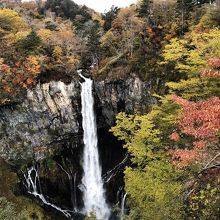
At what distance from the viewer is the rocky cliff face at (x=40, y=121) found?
2619 cm

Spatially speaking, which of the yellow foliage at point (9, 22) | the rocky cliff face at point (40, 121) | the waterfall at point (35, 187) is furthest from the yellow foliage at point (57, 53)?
the waterfall at point (35, 187)

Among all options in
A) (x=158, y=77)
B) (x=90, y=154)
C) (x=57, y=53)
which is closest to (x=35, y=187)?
(x=90, y=154)

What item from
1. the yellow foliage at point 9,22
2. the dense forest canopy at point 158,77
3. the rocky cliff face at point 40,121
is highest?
the yellow foliage at point 9,22

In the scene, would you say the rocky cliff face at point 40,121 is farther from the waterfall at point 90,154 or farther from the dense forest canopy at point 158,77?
the dense forest canopy at point 158,77

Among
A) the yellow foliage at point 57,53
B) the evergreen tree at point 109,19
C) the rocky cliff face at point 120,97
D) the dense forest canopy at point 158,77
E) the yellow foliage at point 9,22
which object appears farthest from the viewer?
the evergreen tree at point 109,19

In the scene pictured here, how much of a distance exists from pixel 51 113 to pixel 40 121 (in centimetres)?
115

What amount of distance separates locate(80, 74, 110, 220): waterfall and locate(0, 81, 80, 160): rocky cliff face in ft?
2.82

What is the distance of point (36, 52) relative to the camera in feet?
92.8

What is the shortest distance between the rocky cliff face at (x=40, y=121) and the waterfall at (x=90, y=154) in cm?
86

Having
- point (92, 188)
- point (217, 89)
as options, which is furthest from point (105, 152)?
point (217, 89)

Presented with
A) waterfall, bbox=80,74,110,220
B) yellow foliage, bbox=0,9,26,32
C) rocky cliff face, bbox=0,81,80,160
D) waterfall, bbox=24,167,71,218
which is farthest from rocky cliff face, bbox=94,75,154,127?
yellow foliage, bbox=0,9,26,32

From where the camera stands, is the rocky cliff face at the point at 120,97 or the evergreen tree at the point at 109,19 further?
the evergreen tree at the point at 109,19

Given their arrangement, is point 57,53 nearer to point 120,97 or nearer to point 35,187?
point 120,97

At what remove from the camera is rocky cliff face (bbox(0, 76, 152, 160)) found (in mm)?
26234
